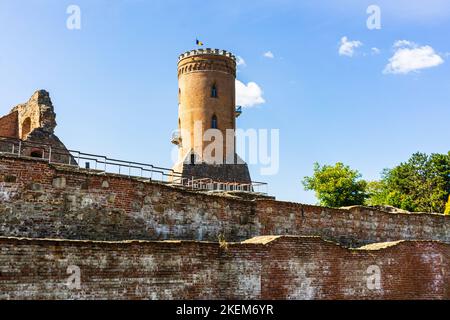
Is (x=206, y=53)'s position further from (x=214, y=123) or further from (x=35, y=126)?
(x=35, y=126)

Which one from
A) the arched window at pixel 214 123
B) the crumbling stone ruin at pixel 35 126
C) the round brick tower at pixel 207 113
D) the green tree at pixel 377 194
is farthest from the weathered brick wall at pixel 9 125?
the green tree at pixel 377 194

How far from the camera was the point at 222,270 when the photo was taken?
10836mm

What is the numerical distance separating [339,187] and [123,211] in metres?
24.5

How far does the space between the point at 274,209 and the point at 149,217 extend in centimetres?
422

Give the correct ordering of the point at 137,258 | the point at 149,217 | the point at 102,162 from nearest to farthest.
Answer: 1. the point at 137,258
2. the point at 149,217
3. the point at 102,162

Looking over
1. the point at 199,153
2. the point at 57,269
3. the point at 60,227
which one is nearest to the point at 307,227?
the point at 60,227

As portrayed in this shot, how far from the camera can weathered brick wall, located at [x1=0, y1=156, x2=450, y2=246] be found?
10594mm

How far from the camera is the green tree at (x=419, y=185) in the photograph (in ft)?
120

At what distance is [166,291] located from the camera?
32.6 ft

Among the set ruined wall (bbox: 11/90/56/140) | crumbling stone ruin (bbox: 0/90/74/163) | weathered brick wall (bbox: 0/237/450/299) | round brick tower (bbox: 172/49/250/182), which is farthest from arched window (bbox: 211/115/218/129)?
weathered brick wall (bbox: 0/237/450/299)

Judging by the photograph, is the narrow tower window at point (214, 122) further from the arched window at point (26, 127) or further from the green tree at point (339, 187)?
the arched window at point (26, 127)

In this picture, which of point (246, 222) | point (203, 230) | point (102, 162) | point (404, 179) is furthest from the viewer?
point (404, 179)
